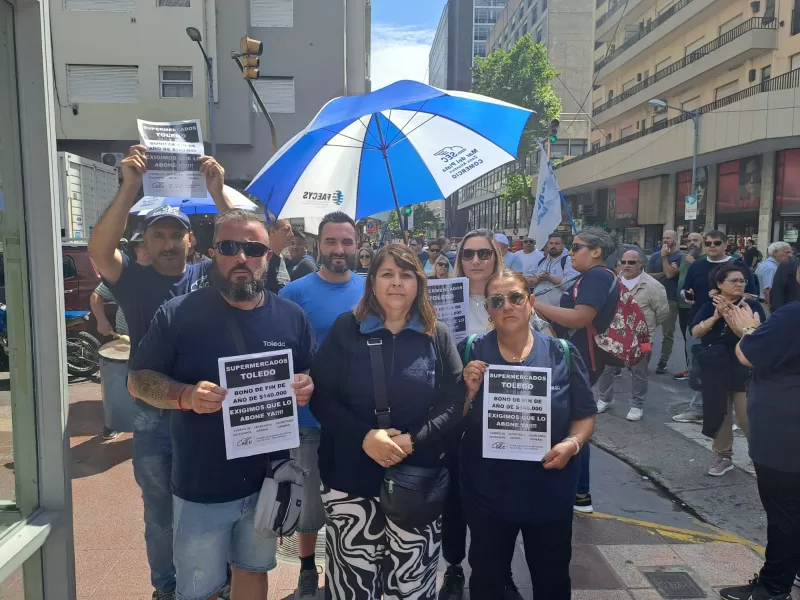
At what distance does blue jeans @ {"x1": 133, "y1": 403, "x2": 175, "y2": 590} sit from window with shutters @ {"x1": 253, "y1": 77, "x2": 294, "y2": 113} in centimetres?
2011

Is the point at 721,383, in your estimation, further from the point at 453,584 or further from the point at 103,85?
the point at 103,85

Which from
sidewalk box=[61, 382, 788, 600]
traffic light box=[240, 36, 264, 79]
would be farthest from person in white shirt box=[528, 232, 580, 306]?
traffic light box=[240, 36, 264, 79]

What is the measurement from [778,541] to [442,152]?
3094 millimetres

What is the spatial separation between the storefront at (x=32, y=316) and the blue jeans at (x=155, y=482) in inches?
30.3

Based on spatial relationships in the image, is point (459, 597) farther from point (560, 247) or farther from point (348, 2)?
point (348, 2)

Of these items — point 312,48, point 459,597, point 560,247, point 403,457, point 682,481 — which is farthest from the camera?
point 312,48

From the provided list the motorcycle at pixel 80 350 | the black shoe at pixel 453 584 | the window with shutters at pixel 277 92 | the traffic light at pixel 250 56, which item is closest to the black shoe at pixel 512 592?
the black shoe at pixel 453 584

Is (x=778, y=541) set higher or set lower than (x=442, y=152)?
lower

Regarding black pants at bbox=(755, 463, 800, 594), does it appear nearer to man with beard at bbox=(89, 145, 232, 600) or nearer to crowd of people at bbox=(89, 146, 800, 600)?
crowd of people at bbox=(89, 146, 800, 600)

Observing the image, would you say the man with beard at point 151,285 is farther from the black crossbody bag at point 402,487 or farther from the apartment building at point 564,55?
the apartment building at point 564,55

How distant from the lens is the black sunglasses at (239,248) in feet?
8.33

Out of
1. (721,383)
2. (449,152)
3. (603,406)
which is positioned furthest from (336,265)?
(603,406)

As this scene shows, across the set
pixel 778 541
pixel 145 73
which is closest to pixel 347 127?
pixel 778 541

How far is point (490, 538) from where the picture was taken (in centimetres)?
270
